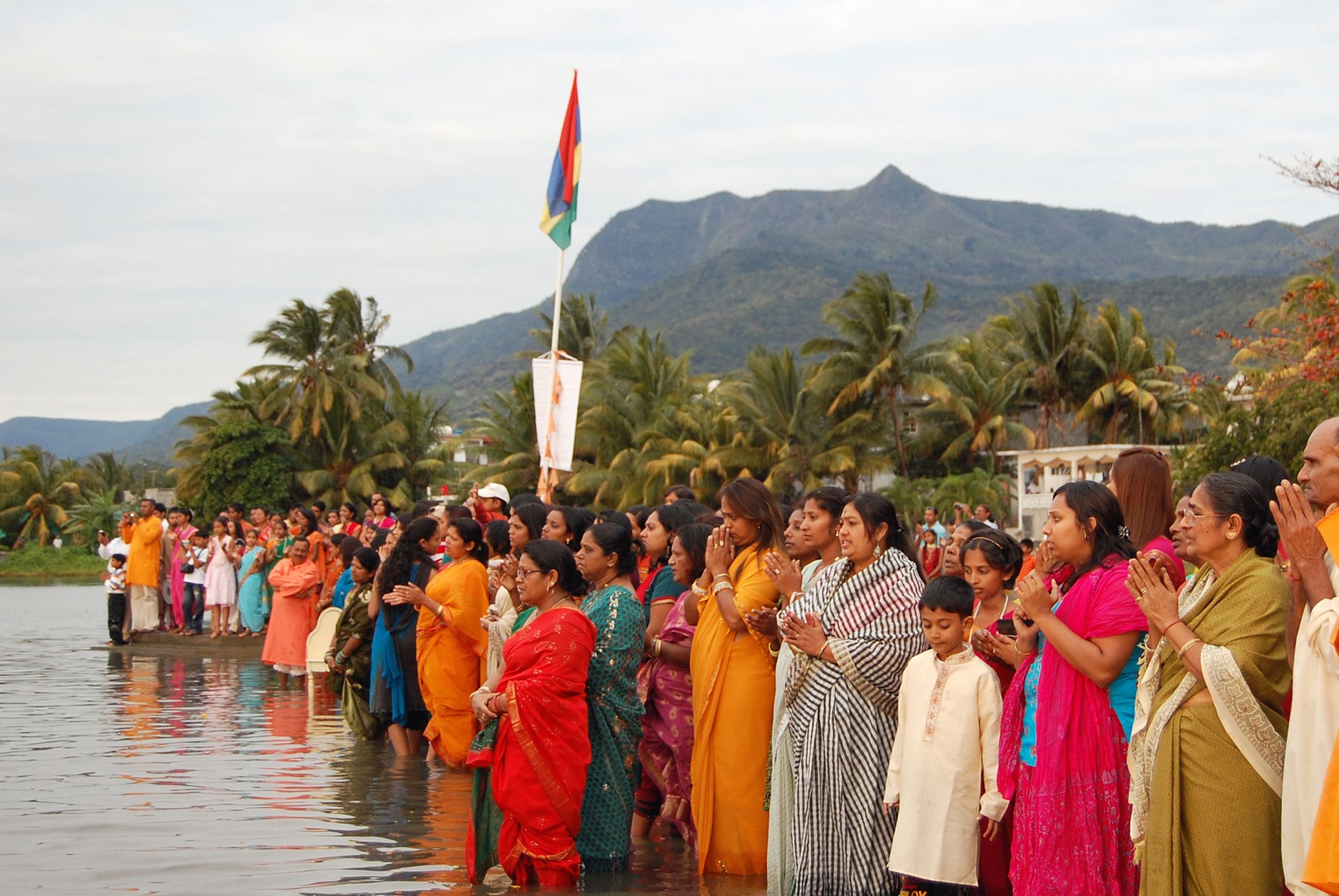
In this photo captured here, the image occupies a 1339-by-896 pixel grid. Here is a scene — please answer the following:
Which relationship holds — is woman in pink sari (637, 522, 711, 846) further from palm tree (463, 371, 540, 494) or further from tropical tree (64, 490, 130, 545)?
tropical tree (64, 490, 130, 545)

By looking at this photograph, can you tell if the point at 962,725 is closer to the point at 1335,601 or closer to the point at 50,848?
the point at 1335,601

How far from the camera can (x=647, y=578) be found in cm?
759

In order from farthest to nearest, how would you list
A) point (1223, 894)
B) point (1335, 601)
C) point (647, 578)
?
point (647, 578) < point (1223, 894) < point (1335, 601)

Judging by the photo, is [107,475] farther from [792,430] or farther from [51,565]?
[792,430]

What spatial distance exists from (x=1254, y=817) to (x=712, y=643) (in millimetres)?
2655

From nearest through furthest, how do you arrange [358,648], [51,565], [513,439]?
[358,648] → [513,439] → [51,565]

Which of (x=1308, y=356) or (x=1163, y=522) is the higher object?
(x=1308, y=356)

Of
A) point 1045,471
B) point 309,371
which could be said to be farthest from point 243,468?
point 1045,471

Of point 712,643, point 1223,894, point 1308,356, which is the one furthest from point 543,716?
point 1308,356

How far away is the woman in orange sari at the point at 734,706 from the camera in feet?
19.5

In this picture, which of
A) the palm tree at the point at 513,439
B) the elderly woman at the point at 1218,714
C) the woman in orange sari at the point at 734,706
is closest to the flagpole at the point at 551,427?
the woman in orange sari at the point at 734,706

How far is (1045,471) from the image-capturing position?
36031 mm

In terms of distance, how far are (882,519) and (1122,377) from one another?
3613 cm

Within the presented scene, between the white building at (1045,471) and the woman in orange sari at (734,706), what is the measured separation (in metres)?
29.5
